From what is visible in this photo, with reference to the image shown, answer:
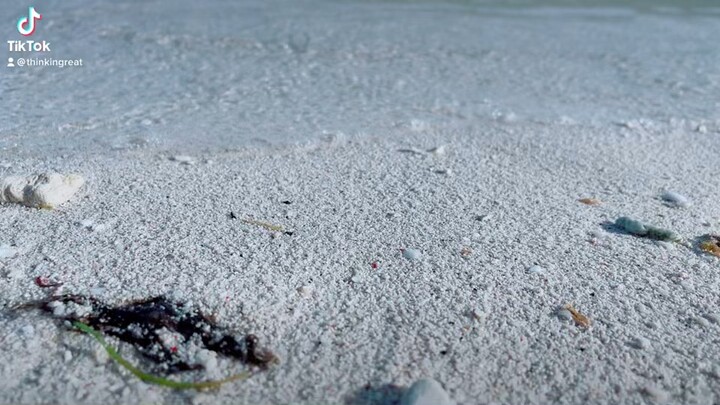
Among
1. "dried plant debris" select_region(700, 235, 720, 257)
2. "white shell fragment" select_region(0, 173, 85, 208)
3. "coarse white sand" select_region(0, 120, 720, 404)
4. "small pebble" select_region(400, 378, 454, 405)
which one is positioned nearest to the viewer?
"small pebble" select_region(400, 378, 454, 405)

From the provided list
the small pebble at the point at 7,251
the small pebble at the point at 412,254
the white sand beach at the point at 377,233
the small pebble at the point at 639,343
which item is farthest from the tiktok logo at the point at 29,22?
the small pebble at the point at 639,343

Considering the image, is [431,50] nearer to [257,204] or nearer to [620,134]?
[620,134]

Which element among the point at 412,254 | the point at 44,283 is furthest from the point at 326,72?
the point at 44,283

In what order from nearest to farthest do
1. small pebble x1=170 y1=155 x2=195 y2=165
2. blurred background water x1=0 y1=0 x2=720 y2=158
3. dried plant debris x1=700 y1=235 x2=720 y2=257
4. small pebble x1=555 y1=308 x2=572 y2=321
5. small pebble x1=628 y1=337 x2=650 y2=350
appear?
small pebble x1=628 y1=337 x2=650 y2=350
small pebble x1=555 y1=308 x2=572 y2=321
dried plant debris x1=700 y1=235 x2=720 y2=257
small pebble x1=170 y1=155 x2=195 y2=165
blurred background water x1=0 y1=0 x2=720 y2=158

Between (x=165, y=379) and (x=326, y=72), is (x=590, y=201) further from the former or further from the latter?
(x=326, y=72)

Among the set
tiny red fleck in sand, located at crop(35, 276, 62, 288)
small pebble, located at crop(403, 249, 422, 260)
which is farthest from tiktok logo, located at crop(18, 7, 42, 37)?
small pebble, located at crop(403, 249, 422, 260)

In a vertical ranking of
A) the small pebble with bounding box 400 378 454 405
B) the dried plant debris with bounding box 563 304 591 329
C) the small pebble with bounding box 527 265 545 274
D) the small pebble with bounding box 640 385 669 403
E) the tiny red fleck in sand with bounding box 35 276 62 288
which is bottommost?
the small pebble with bounding box 640 385 669 403

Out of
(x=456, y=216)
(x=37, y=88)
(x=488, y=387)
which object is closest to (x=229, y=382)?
(x=488, y=387)

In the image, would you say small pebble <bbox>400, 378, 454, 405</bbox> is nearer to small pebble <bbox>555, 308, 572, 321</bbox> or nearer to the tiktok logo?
small pebble <bbox>555, 308, 572, 321</bbox>

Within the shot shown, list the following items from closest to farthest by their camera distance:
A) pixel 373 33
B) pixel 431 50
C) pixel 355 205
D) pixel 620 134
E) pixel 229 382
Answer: pixel 229 382 → pixel 355 205 → pixel 620 134 → pixel 431 50 → pixel 373 33
